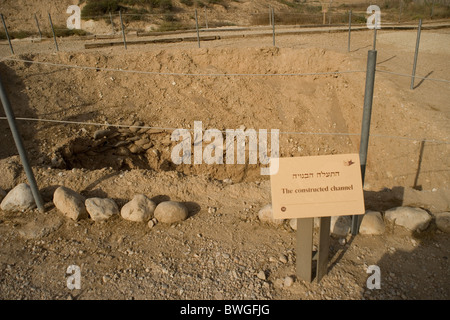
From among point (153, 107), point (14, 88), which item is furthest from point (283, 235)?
point (14, 88)

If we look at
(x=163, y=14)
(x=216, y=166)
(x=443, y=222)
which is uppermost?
(x=163, y=14)

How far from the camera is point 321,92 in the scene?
8.78 metres

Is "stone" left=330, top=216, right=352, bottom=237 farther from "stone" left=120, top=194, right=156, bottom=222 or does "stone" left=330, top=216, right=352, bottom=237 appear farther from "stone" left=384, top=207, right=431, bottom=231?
"stone" left=120, top=194, right=156, bottom=222

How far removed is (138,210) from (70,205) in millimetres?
781

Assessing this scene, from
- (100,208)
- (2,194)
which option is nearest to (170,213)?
(100,208)

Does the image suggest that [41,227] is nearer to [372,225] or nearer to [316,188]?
[316,188]

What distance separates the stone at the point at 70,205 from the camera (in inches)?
150

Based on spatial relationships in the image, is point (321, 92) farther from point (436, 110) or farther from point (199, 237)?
point (199, 237)

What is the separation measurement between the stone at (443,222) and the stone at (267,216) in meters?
1.56

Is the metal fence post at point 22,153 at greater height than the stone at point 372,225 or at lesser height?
greater

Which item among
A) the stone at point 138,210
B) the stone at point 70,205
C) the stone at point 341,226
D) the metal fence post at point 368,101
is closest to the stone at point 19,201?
the stone at point 70,205

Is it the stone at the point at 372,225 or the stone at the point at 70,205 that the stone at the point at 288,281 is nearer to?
the stone at the point at 372,225

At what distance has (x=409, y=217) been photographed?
135 inches

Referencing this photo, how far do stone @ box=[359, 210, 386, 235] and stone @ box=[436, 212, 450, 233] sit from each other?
0.54m
